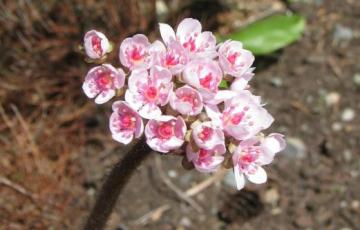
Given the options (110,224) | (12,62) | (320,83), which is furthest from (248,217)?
(12,62)

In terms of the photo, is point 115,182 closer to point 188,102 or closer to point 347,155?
point 188,102

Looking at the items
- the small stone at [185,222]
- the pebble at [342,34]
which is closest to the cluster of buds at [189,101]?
the small stone at [185,222]

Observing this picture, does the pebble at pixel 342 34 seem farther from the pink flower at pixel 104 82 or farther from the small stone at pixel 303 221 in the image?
the pink flower at pixel 104 82

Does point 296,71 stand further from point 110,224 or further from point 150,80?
point 150,80

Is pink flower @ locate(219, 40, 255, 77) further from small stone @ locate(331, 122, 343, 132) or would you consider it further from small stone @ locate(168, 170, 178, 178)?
small stone @ locate(331, 122, 343, 132)

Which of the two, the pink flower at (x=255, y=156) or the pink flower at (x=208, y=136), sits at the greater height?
the pink flower at (x=208, y=136)

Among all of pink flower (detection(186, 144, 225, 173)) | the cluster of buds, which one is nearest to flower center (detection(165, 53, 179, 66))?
the cluster of buds

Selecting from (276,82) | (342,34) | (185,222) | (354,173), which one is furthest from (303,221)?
(342,34)
